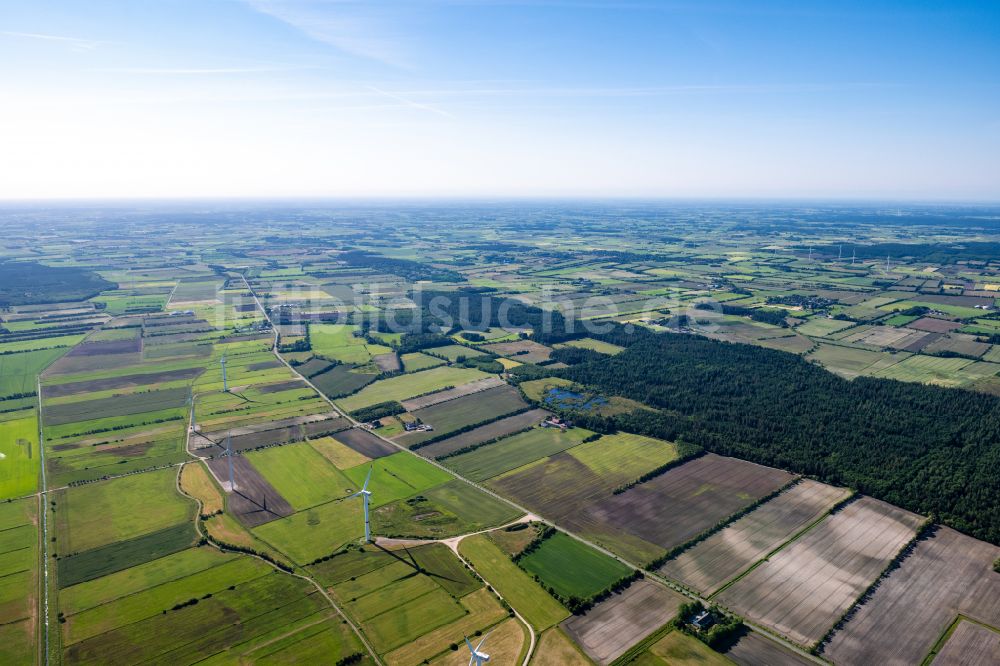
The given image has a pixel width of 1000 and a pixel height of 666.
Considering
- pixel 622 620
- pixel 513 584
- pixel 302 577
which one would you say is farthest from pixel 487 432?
pixel 622 620

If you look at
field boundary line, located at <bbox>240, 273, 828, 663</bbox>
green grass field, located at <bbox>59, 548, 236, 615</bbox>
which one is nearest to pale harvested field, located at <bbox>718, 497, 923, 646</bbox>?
field boundary line, located at <bbox>240, 273, 828, 663</bbox>

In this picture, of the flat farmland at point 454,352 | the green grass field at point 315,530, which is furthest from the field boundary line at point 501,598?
Answer: the flat farmland at point 454,352

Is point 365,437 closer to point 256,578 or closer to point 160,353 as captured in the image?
point 256,578

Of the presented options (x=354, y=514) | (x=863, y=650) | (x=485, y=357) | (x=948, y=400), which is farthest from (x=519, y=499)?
(x=948, y=400)

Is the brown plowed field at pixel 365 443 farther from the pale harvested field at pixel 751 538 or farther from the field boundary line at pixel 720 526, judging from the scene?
the pale harvested field at pixel 751 538

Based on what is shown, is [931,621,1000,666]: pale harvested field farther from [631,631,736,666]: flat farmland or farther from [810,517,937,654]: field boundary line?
A: [631,631,736,666]: flat farmland

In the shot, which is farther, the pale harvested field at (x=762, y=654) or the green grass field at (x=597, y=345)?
the green grass field at (x=597, y=345)

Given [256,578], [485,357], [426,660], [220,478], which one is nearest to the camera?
[426,660]
